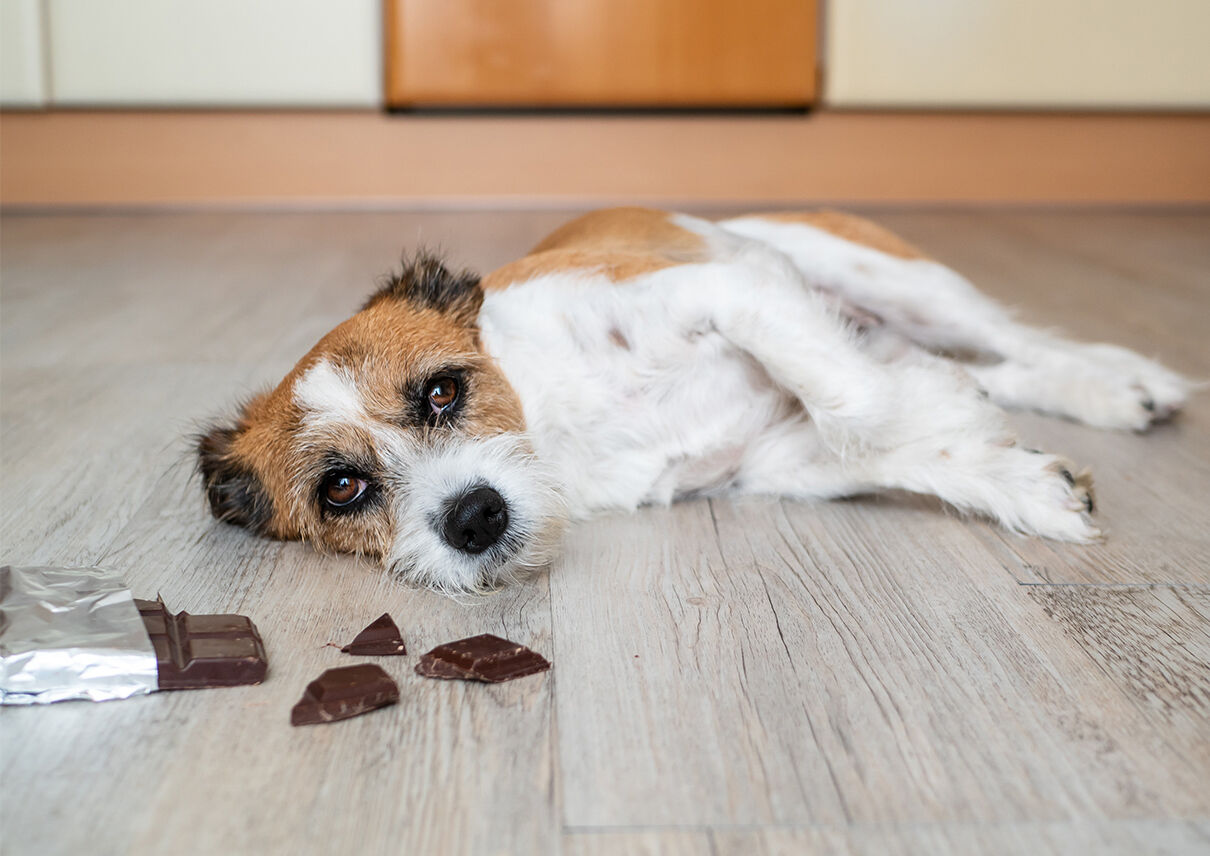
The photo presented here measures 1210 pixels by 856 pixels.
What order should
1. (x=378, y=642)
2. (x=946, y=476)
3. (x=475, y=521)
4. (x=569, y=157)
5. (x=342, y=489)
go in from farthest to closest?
(x=569, y=157) < (x=946, y=476) < (x=342, y=489) < (x=475, y=521) < (x=378, y=642)

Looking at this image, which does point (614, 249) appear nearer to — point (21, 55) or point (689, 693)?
point (689, 693)

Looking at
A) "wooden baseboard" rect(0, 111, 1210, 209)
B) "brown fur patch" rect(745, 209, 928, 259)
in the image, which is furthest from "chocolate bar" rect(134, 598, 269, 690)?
"wooden baseboard" rect(0, 111, 1210, 209)

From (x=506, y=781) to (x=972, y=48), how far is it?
4.39 meters

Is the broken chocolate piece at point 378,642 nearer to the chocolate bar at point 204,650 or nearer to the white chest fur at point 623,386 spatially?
the chocolate bar at point 204,650

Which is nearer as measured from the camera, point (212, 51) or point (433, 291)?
point (433, 291)

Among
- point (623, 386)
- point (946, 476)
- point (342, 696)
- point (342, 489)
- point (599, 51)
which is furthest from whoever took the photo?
point (599, 51)

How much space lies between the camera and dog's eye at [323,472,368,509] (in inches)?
64.2

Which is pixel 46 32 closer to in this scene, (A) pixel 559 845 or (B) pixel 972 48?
(B) pixel 972 48

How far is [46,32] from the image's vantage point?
454cm

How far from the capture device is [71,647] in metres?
1.29

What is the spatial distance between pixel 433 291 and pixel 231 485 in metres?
0.44

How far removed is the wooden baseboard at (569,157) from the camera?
495 cm

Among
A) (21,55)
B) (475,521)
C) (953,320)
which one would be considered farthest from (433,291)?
(21,55)

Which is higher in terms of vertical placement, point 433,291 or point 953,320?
point 433,291
